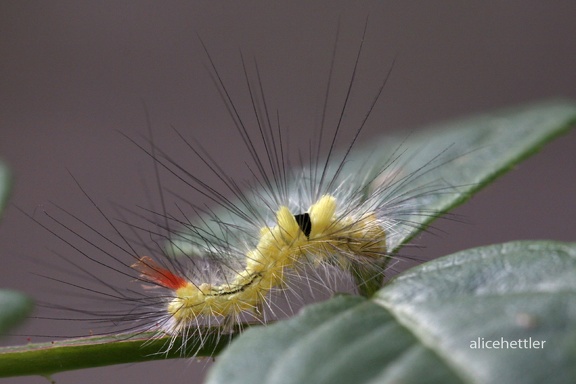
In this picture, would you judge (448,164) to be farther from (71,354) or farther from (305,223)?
(71,354)

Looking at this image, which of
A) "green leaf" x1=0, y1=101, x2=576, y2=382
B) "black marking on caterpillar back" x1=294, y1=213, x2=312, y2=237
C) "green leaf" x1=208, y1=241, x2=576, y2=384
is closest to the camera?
"green leaf" x1=208, y1=241, x2=576, y2=384


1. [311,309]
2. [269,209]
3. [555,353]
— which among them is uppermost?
[269,209]

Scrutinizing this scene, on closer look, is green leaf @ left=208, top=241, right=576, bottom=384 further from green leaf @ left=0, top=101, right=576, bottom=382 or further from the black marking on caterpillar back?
the black marking on caterpillar back

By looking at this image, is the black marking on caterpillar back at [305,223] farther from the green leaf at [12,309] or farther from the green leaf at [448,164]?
the green leaf at [12,309]

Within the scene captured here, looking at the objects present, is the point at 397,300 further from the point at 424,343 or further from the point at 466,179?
the point at 466,179

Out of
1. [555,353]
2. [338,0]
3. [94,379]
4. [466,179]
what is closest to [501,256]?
[555,353]

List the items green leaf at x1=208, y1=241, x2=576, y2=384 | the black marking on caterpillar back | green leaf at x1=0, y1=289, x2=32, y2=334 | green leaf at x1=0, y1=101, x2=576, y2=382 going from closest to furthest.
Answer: green leaf at x1=208, y1=241, x2=576, y2=384 → green leaf at x1=0, y1=101, x2=576, y2=382 → green leaf at x1=0, y1=289, x2=32, y2=334 → the black marking on caterpillar back

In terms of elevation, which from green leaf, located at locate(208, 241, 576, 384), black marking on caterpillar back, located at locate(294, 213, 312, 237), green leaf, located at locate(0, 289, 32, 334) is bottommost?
green leaf, located at locate(208, 241, 576, 384)

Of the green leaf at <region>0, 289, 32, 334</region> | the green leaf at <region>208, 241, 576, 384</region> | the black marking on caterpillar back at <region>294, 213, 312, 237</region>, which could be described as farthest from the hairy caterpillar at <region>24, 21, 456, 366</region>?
the green leaf at <region>208, 241, 576, 384</region>
